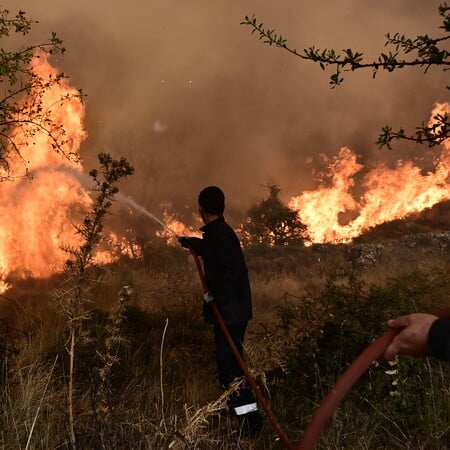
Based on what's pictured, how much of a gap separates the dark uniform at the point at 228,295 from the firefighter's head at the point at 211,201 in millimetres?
87

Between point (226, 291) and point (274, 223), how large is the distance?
30.7m

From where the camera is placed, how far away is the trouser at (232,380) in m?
4.29

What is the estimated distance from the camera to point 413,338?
61.5 inches

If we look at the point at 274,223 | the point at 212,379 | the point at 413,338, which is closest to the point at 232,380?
the point at 212,379

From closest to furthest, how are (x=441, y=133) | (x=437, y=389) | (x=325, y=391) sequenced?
(x=441, y=133) → (x=437, y=389) → (x=325, y=391)

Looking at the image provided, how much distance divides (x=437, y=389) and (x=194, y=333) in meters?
3.42

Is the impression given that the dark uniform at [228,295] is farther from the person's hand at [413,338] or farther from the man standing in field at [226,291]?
the person's hand at [413,338]

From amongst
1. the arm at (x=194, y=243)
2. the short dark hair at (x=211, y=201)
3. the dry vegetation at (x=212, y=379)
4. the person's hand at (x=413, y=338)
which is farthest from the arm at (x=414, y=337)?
the arm at (x=194, y=243)

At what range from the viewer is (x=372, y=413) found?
4289 mm

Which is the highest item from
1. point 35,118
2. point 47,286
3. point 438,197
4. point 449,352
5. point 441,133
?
point 438,197

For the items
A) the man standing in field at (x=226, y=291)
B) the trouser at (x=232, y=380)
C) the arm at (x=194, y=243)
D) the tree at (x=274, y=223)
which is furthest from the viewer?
the tree at (x=274, y=223)

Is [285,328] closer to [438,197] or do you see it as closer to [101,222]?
[101,222]

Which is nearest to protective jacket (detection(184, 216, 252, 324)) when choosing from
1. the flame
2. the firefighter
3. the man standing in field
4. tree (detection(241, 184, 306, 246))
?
the man standing in field

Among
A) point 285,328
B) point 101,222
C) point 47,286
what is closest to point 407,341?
point 101,222
